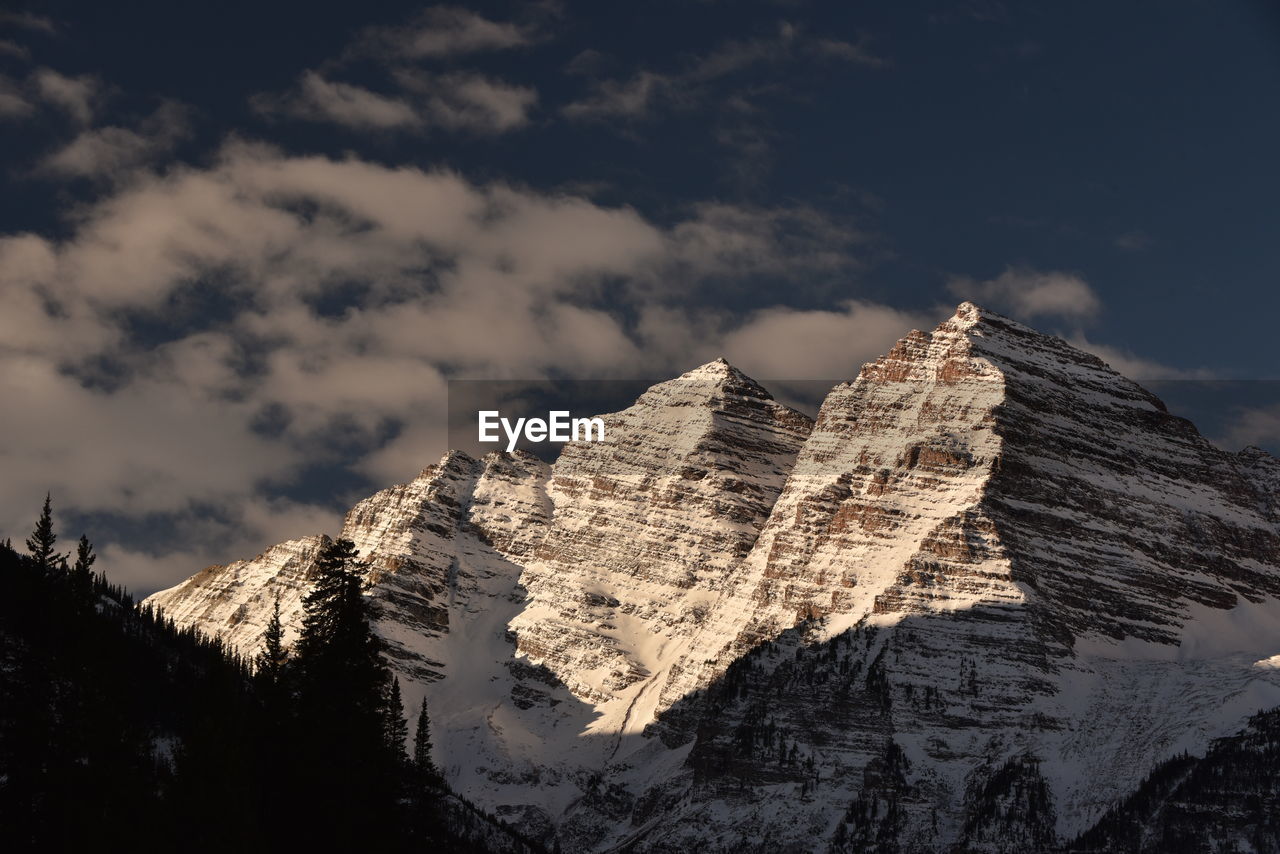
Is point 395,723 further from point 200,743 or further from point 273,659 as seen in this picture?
point 200,743

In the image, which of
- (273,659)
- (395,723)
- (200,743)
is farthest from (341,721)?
(395,723)

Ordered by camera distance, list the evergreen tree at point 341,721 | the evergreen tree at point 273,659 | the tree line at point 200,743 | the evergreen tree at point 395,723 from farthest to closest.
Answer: the evergreen tree at point 395,723 → the evergreen tree at point 273,659 → the evergreen tree at point 341,721 → the tree line at point 200,743

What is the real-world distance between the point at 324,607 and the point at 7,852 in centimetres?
2933

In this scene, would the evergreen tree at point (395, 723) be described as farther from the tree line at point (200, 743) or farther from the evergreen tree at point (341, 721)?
the evergreen tree at point (341, 721)

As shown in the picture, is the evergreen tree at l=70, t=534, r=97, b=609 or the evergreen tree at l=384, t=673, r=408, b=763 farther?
the evergreen tree at l=384, t=673, r=408, b=763

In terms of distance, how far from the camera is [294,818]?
103 m

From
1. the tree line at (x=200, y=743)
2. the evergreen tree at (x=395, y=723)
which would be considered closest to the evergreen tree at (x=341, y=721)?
the tree line at (x=200, y=743)

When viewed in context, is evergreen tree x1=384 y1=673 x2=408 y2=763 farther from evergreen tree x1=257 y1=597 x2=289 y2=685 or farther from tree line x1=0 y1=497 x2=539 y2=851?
evergreen tree x1=257 y1=597 x2=289 y2=685

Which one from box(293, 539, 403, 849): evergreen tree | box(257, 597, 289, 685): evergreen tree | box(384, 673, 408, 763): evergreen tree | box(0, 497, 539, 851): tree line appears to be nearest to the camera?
box(0, 497, 539, 851): tree line

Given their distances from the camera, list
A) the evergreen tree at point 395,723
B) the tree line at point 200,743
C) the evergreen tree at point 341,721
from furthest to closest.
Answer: the evergreen tree at point 395,723
the evergreen tree at point 341,721
the tree line at point 200,743

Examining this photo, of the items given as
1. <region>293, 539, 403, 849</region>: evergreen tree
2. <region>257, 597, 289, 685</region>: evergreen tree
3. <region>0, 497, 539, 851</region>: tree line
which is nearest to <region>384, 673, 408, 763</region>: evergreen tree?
<region>0, 497, 539, 851</region>: tree line

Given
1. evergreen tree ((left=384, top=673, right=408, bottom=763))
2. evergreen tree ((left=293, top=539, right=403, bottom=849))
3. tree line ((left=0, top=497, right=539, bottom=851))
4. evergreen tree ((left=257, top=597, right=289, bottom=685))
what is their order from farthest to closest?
evergreen tree ((left=384, top=673, right=408, bottom=763))
evergreen tree ((left=257, top=597, right=289, bottom=685))
evergreen tree ((left=293, top=539, right=403, bottom=849))
tree line ((left=0, top=497, right=539, bottom=851))

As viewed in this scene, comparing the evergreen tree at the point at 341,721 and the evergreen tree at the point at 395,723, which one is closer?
the evergreen tree at the point at 341,721

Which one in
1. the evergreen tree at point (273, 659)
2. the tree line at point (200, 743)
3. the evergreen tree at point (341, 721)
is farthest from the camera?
the evergreen tree at point (273, 659)
